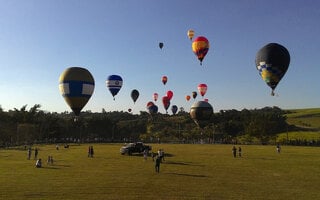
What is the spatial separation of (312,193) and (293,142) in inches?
2798

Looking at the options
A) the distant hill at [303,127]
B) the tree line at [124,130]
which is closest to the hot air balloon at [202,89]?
the tree line at [124,130]

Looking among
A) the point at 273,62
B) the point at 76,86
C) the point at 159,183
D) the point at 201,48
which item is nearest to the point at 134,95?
the point at 201,48

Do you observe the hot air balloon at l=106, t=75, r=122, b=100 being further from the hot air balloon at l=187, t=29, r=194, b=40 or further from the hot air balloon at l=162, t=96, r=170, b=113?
the hot air balloon at l=162, t=96, r=170, b=113

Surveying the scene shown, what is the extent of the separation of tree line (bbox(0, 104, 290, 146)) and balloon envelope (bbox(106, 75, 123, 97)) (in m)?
17.7

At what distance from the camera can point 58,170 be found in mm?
30750

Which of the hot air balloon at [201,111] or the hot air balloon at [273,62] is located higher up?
the hot air balloon at [273,62]

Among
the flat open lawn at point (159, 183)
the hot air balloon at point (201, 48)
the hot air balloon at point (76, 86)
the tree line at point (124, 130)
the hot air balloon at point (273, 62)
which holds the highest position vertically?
the hot air balloon at point (201, 48)

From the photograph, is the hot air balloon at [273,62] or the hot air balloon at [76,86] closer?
the hot air balloon at [76,86]

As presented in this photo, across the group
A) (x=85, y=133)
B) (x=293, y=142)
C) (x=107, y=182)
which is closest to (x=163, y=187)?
(x=107, y=182)

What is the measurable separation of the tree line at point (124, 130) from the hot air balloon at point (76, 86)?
44.3 meters

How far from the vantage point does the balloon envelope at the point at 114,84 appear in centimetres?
7712

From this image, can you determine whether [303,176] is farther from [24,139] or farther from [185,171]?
[24,139]

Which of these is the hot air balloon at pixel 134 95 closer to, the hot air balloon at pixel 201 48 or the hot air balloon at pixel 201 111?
the hot air balloon at pixel 201 111

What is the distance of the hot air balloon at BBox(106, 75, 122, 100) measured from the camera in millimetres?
77125
